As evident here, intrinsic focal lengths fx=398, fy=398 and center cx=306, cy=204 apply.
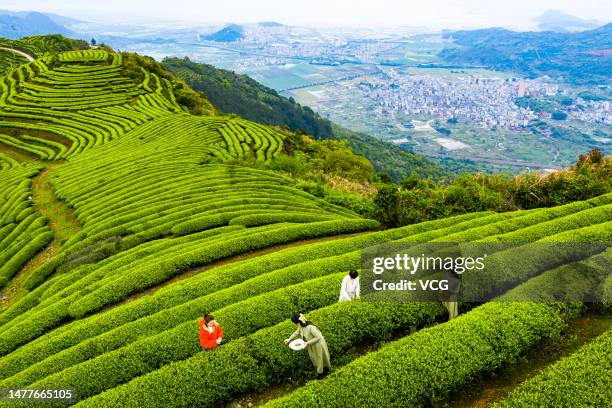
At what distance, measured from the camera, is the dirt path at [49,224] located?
76.5ft

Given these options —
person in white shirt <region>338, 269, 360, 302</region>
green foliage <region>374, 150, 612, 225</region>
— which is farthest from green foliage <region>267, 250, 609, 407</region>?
green foliage <region>374, 150, 612, 225</region>

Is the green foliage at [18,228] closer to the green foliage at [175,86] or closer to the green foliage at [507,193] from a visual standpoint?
the green foliage at [507,193]

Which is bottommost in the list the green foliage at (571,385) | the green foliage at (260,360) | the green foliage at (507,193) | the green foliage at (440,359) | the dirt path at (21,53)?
the green foliage at (507,193)

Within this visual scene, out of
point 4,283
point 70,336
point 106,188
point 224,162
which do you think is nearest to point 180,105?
point 224,162

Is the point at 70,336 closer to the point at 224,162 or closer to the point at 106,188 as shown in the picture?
the point at 106,188

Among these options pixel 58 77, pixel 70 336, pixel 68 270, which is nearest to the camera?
pixel 70 336

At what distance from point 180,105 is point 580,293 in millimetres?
80183

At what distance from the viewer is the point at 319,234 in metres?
22.8

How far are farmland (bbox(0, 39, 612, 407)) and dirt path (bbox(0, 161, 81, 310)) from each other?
0.59ft

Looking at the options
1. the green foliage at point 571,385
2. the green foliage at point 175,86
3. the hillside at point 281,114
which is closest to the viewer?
the green foliage at point 571,385

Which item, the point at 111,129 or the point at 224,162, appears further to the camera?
the point at 111,129

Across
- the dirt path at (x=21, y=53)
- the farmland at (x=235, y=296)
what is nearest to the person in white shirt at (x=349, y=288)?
the farmland at (x=235, y=296)

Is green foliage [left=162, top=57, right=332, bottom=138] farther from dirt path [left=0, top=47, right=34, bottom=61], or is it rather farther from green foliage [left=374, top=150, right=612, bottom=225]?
green foliage [left=374, top=150, right=612, bottom=225]

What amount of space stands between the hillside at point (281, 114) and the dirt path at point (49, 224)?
85.2m
